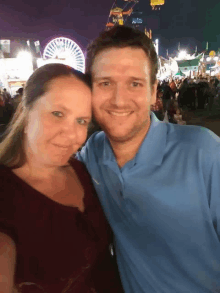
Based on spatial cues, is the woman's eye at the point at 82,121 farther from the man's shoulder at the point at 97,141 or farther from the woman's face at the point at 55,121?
the man's shoulder at the point at 97,141

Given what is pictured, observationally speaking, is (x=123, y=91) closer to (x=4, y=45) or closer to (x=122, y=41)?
(x=122, y=41)

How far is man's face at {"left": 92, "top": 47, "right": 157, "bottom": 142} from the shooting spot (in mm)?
1741

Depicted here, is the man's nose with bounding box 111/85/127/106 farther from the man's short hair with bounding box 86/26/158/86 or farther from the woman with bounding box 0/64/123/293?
the man's short hair with bounding box 86/26/158/86

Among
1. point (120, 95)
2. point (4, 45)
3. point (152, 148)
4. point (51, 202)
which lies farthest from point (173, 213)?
point (4, 45)

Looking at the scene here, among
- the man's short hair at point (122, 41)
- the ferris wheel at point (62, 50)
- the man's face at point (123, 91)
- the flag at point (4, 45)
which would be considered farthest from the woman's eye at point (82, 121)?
the flag at point (4, 45)

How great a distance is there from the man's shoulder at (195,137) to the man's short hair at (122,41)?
2.02ft

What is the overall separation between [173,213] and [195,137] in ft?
1.96

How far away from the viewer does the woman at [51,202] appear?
1.27 metres

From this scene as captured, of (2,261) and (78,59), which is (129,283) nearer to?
(2,261)

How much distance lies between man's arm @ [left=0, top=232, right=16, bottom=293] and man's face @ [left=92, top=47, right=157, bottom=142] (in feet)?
3.62

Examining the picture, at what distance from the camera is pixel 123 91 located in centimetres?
178

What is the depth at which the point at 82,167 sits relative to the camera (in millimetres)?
1996

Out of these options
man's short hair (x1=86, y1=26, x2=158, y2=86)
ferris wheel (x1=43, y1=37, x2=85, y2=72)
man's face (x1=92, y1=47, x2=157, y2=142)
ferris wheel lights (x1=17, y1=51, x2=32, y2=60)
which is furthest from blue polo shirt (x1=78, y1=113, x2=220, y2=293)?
ferris wheel lights (x1=17, y1=51, x2=32, y2=60)

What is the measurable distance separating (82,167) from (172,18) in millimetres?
94109
